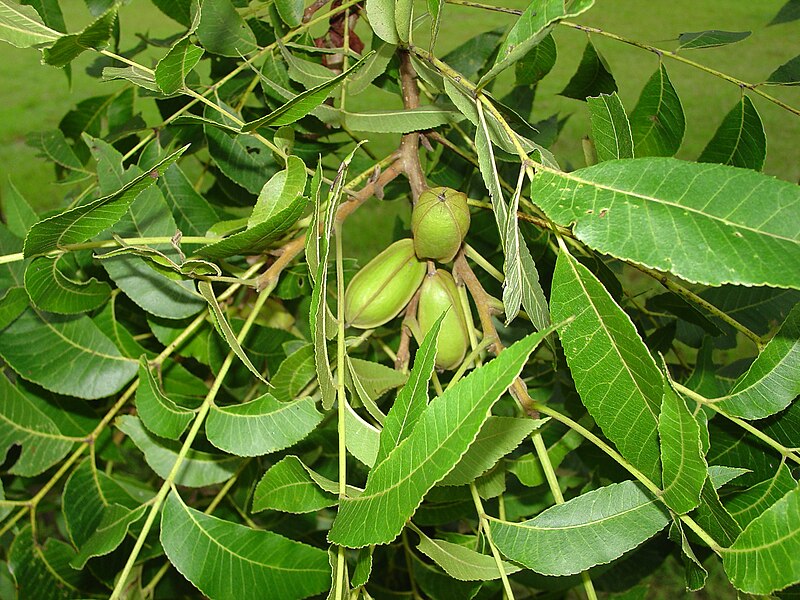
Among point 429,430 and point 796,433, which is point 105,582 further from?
point 796,433

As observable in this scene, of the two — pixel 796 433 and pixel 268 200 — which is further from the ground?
pixel 268 200

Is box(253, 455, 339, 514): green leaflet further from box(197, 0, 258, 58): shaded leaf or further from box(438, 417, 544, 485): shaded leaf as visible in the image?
box(197, 0, 258, 58): shaded leaf

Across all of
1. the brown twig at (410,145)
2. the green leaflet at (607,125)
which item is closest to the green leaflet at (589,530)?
the green leaflet at (607,125)

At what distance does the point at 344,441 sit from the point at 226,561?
6.9 inches

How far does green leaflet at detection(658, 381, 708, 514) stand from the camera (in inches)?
15.4

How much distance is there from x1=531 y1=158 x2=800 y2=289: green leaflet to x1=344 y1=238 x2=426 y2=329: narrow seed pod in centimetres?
23

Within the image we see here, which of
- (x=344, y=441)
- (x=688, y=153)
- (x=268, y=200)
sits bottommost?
(x=688, y=153)

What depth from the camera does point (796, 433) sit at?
20.4 inches

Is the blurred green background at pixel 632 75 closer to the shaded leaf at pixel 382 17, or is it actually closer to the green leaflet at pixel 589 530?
the shaded leaf at pixel 382 17

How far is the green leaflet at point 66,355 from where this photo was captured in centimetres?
67

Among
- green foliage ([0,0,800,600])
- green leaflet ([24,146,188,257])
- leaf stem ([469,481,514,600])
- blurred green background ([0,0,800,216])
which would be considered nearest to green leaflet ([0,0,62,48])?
green foliage ([0,0,800,600])

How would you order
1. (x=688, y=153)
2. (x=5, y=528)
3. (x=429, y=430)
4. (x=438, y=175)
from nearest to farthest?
(x=429, y=430) < (x=5, y=528) < (x=438, y=175) < (x=688, y=153)

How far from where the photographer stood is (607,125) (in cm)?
49

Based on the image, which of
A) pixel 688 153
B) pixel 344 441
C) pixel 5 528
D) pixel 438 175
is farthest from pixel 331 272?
pixel 688 153
